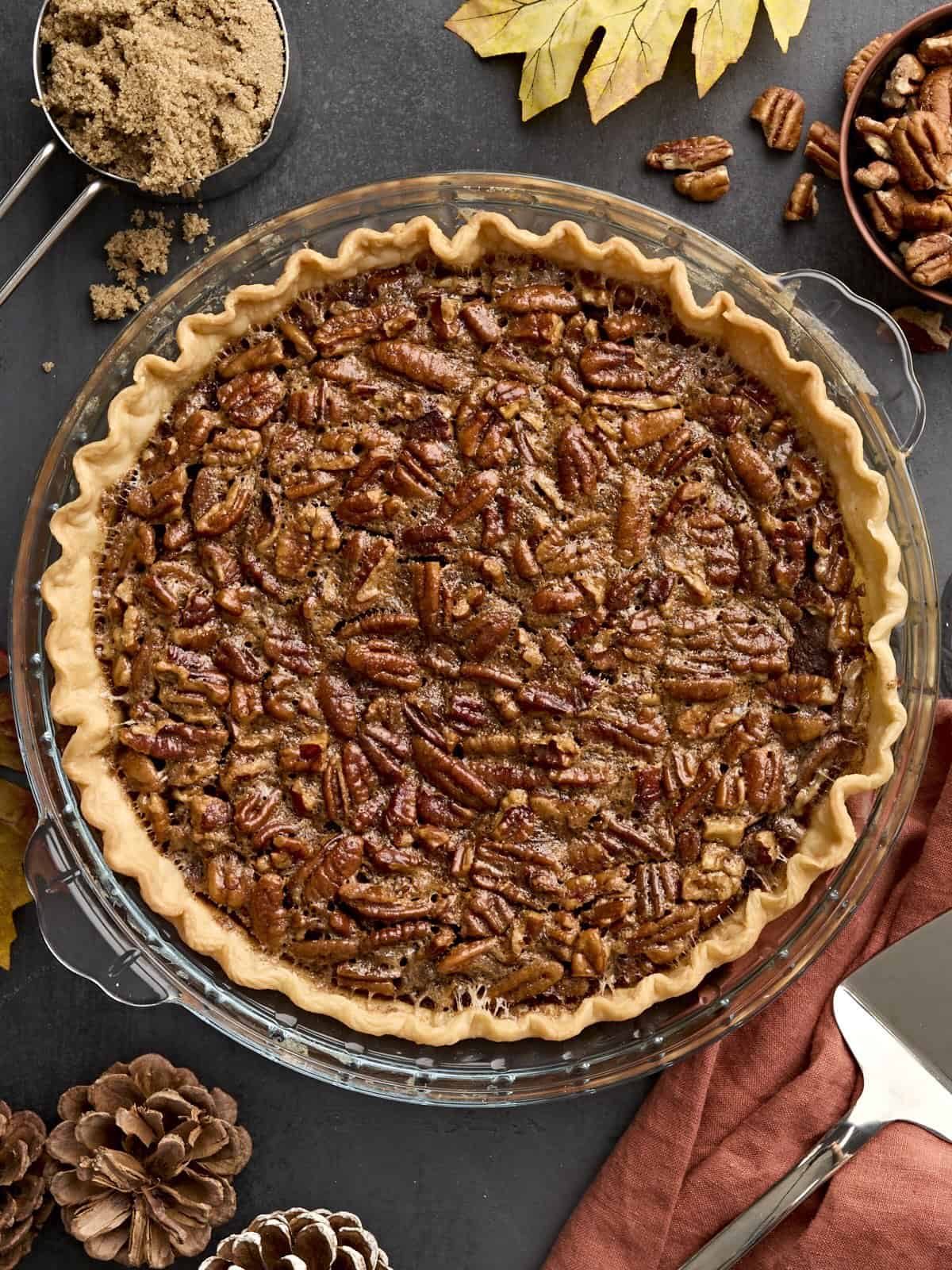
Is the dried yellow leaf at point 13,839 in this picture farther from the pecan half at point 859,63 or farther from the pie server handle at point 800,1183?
the pecan half at point 859,63

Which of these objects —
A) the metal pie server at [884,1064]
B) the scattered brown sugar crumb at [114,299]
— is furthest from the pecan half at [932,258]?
the scattered brown sugar crumb at [114,299]

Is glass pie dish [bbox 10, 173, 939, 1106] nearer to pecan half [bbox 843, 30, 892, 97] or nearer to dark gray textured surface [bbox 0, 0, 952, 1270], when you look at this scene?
dark gray textured surface [bbox 0, 0, 952, 1270]

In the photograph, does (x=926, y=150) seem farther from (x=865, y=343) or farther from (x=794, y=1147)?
(x=794, y=1147)

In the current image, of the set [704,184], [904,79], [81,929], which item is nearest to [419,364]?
[704,184]

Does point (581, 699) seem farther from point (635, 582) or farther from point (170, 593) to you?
point (170, 593)

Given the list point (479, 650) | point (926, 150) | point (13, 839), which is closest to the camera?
point (479, 650)

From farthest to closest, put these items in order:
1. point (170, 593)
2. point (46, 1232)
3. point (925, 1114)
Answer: point (46, 1232), point (925, 1114), point (170, 593)

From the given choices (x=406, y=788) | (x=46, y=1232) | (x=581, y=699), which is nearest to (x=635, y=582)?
(x=581, y=699)
